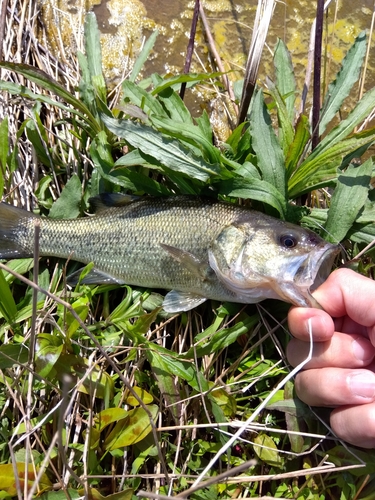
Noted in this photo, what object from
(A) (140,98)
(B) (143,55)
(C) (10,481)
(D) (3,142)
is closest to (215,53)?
(B) (143,55)

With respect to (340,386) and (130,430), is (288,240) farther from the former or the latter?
(130,430)

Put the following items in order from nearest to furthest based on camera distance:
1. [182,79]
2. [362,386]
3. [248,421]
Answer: [248,421]
[362,386]
[182,79]

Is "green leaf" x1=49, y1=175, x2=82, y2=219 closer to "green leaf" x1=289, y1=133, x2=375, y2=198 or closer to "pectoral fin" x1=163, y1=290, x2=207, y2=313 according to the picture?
"pectoral fin" x1=163, y1=290, x2=207, y2=313

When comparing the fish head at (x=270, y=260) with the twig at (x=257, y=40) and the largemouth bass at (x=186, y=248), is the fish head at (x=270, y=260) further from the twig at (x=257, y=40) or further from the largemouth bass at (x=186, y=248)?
the twig at (x=257, y=40)

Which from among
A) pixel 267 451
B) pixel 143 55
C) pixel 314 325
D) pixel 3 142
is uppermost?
pixel 143 55

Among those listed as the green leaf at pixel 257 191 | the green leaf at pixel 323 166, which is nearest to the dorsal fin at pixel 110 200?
the green leaf at pixel 257 191

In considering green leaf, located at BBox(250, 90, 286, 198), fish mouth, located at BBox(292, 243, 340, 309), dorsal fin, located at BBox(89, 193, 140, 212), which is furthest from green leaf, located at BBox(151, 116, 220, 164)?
fish mouth, located at BBox(292, 243, 340, 309)
